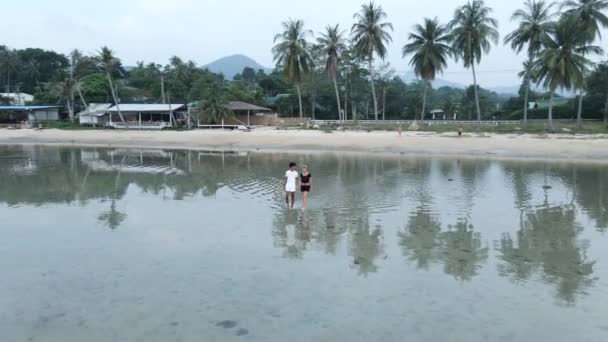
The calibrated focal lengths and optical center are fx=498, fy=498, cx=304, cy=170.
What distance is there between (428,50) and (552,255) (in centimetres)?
4451

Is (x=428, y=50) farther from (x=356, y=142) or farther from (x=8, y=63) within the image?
(x=8, y=63)

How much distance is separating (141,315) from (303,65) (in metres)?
50.2

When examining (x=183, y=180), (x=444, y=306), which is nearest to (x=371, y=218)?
(x=444, y=306)

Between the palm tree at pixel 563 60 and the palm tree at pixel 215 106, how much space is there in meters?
30.8

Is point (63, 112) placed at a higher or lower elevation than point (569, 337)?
higher

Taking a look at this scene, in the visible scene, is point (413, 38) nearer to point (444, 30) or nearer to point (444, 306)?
point (444, 30)

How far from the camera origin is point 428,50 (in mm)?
51969

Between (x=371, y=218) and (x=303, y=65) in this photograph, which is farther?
(x=303, y=65)

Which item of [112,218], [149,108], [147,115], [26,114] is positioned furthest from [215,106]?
[112,218]

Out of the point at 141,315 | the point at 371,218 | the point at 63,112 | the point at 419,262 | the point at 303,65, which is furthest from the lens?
the point at 63,112

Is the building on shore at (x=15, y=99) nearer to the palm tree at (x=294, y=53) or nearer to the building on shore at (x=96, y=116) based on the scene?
the building on shore at (x=96, y=116)

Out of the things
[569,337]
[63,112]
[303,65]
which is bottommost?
[569,337]

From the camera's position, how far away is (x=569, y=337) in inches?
266

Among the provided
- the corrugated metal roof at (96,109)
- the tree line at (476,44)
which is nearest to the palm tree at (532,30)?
the tree line at (476,44)
